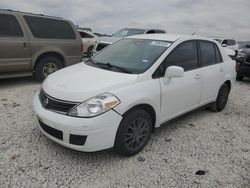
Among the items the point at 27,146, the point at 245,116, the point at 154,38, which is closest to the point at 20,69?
the point at 27,146

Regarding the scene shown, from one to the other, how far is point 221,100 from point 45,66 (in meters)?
4.69

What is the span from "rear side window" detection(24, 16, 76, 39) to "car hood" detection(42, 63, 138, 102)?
3.47 m

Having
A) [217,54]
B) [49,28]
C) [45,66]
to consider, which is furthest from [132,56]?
[49,28]

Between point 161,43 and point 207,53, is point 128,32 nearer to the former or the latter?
point 207,53

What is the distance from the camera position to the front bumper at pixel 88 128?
2771 millimetres

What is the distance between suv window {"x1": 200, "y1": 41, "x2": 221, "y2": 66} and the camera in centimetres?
453

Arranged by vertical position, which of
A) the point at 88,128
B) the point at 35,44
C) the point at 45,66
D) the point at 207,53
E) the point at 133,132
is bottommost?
the point at 45,66

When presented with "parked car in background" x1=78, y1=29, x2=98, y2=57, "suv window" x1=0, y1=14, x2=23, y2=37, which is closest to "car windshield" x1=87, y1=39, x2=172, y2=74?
"suv window" x1=0, y1=14, x2=23, y2=37

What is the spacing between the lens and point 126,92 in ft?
9.98

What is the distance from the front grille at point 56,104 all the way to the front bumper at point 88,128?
0.06 m

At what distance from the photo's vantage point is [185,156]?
343 centimetres

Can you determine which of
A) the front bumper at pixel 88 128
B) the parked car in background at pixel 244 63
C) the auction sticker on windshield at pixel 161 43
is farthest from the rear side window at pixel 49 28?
the parked car in background at pixel 244 63

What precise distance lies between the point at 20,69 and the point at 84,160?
4147 millimetres

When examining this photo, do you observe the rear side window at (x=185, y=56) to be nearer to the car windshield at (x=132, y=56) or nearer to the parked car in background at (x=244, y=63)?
the car windshield at (x=132, y=56)
